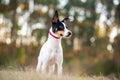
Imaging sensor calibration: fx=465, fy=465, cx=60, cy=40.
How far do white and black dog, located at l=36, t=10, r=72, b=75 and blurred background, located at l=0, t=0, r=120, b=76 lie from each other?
23.4ft

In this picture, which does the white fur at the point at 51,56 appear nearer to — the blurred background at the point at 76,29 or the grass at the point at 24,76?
the grass at the point at 24,76

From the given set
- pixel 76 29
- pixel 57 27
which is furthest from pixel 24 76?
pixel 76 29

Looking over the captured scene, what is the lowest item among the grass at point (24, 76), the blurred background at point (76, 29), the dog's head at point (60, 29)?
the blurred background at point (76, 29)

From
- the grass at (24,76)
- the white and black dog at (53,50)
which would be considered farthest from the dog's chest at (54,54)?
the grass at (24,76)

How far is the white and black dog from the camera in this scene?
6043 mm

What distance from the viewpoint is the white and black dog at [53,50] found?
604 cm

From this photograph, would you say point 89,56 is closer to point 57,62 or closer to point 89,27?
point 89,27

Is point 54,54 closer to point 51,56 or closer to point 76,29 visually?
point 51,56

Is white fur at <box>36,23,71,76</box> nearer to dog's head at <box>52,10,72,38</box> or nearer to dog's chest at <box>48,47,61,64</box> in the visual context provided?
dog's chest at <box>48,47,61,64</box>

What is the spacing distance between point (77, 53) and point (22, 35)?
5.74 m

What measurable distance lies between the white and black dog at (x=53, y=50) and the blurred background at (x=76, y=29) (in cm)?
714

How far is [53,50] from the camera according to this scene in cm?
631

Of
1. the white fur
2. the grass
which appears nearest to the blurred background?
the white fur

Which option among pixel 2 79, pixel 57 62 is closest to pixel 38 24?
pixel 57 62
